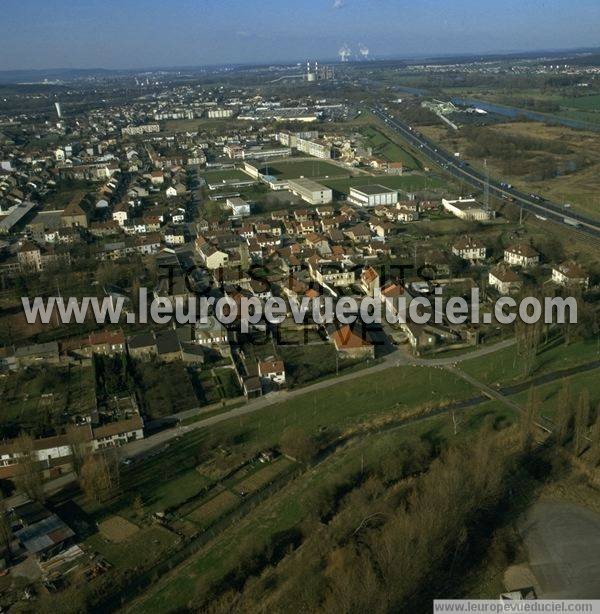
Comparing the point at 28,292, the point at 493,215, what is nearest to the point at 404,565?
the point at 28,292

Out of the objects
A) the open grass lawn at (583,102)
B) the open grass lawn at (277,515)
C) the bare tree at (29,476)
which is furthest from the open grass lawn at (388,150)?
the bare tree at (29,476)

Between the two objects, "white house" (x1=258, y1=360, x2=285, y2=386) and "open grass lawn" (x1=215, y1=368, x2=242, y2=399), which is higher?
"white house" (x1=258, y1=360, x2=285, y2=386)

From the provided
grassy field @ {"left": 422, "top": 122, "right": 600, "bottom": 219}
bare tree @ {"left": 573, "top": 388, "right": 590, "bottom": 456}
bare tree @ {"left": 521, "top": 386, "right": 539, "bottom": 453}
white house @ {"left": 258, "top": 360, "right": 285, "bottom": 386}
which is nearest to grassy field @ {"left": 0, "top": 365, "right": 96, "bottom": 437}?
white house @ {"left": 258, "top": 360, "right": 285, "bottom": 386}

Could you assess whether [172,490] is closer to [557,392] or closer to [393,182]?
[557,392]

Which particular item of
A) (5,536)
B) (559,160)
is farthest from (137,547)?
(559,160)

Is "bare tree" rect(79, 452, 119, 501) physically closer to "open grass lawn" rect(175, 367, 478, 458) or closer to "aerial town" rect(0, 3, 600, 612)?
"aerial town" rect(0, 3, 600, 612)

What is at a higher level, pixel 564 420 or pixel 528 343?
pixel 528 343

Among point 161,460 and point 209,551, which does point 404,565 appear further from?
point 161,460
